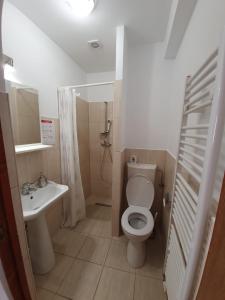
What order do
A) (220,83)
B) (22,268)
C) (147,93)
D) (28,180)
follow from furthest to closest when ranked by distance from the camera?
(147,93) → (28,180) → (22,268) → (220,83)

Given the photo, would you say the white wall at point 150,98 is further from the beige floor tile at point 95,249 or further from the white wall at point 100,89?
the beige floor tile at point 95,249

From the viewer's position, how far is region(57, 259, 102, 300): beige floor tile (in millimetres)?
1170

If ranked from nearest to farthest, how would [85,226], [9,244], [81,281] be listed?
[9,244] < [81,281] < [85,226]

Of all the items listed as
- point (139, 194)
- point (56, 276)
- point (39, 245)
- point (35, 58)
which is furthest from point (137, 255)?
point (35, 58)

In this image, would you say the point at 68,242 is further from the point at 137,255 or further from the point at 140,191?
the point at 140,191

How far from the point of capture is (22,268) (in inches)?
26.3

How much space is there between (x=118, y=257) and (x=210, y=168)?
60.5 inches

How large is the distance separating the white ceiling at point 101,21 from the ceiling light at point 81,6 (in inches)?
2.5

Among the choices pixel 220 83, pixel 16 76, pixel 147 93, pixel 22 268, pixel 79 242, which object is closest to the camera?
pixel 220 83

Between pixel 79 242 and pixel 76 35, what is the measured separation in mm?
2498

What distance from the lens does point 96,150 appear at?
2.61 metres

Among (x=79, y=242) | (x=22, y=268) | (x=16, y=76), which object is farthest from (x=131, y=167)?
(x=16, y=76)

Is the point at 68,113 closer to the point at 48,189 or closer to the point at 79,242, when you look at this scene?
the point at 48,189

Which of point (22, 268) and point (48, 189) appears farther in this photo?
point (48, 189)
